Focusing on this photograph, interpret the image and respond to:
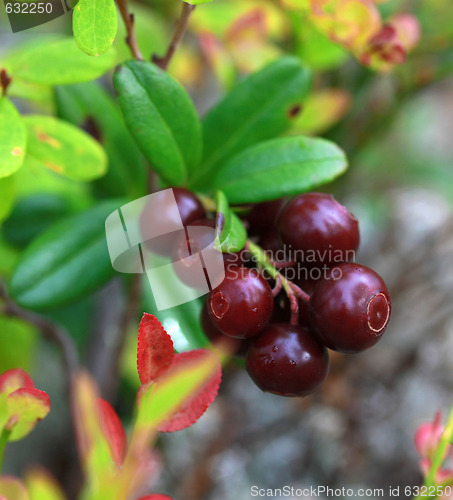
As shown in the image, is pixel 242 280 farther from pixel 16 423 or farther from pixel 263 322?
pixel 16 423

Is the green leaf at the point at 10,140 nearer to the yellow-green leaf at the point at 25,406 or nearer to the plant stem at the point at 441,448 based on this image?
the yellow-green leaf at the point at 25,406

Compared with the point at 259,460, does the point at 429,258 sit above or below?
above

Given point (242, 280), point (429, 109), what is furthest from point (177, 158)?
point (429, 109)

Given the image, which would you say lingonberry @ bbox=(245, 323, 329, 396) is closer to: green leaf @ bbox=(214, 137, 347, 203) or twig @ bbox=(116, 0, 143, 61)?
green leaf @ bbox=(214, 137, 347, 203)

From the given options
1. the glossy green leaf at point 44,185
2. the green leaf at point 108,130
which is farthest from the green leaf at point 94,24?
the glossy green leaf at point 44,185

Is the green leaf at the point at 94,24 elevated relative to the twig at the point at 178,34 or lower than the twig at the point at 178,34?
elevated

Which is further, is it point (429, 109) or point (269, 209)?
point (429, 109)

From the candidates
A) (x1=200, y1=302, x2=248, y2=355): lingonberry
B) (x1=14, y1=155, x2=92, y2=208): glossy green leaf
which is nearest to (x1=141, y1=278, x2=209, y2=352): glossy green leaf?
(x1=200, y1=302, x2=248, y2=355): lingonberry
